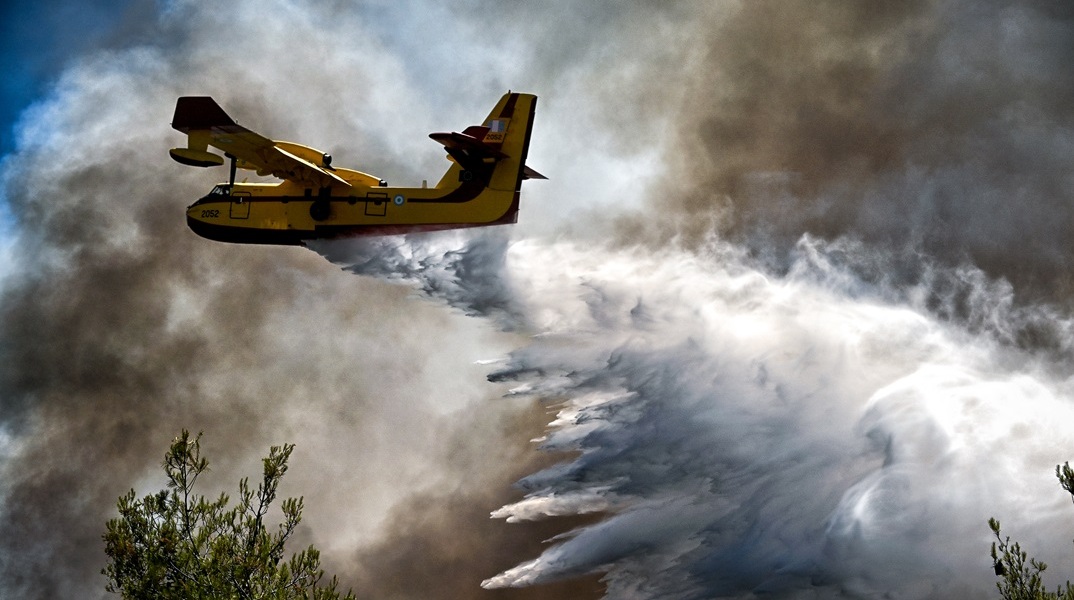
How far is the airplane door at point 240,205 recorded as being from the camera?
43.6 m

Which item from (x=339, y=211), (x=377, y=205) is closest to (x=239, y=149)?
(x=339, y=211)

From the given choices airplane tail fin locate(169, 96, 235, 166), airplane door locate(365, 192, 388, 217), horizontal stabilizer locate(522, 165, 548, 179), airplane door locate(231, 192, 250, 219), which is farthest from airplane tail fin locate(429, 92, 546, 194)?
airplane tail fin locate(169, 96, 235, 166)

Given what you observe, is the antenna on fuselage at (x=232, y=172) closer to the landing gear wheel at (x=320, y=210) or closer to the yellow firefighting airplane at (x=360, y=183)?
the yellow firefighting airplane at (x=360, y=183)

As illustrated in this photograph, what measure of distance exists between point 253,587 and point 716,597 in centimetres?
2044

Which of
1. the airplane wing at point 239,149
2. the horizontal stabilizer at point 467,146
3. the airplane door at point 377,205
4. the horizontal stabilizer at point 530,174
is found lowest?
the airplane door at point 377,205

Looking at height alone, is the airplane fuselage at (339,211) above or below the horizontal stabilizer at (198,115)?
below

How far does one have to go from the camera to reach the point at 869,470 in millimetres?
42156

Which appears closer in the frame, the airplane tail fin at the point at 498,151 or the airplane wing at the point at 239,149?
the airplane wing at the point at 239,149

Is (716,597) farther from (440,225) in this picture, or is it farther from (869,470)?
(440,225)

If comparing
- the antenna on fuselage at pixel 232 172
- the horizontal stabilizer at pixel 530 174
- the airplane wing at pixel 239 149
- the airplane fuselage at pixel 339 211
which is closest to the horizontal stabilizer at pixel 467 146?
the airplane fuselage at pixel 339 211

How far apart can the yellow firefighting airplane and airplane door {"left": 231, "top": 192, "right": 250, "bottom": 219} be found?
0.84 feet

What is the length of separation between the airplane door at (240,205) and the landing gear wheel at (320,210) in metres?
2.58

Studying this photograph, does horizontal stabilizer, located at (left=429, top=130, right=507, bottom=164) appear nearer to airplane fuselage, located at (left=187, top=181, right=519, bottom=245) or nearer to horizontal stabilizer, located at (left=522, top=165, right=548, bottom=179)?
airplane fuselage, located at (left=187, top=181, right=519, bottom=245)

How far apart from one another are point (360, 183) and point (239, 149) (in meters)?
4.06
